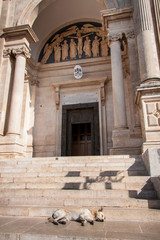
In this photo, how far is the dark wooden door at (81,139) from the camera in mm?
11867

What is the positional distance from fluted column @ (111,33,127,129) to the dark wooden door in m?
4.43

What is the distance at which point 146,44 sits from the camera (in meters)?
6.85

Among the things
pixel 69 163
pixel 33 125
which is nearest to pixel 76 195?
pixel 69 163

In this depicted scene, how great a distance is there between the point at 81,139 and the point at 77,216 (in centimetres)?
947

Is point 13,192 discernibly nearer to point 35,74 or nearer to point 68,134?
point 68,134

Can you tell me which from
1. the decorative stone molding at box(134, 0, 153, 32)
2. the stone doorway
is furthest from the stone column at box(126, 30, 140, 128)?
the stone doorway

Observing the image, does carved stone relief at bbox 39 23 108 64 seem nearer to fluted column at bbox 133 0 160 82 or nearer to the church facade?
the church facade

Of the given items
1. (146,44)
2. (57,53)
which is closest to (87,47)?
(57,53)

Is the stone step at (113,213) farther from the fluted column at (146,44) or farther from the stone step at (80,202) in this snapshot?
the fluted column at (146,44)

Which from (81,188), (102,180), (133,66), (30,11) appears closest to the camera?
(81,188)

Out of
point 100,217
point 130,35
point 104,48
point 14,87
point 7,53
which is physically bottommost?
point 100,217

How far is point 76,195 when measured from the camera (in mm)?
3648

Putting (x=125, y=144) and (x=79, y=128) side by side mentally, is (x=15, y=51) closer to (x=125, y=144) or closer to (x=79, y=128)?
(x=79, y=128)

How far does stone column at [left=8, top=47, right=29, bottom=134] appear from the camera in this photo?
834cm
